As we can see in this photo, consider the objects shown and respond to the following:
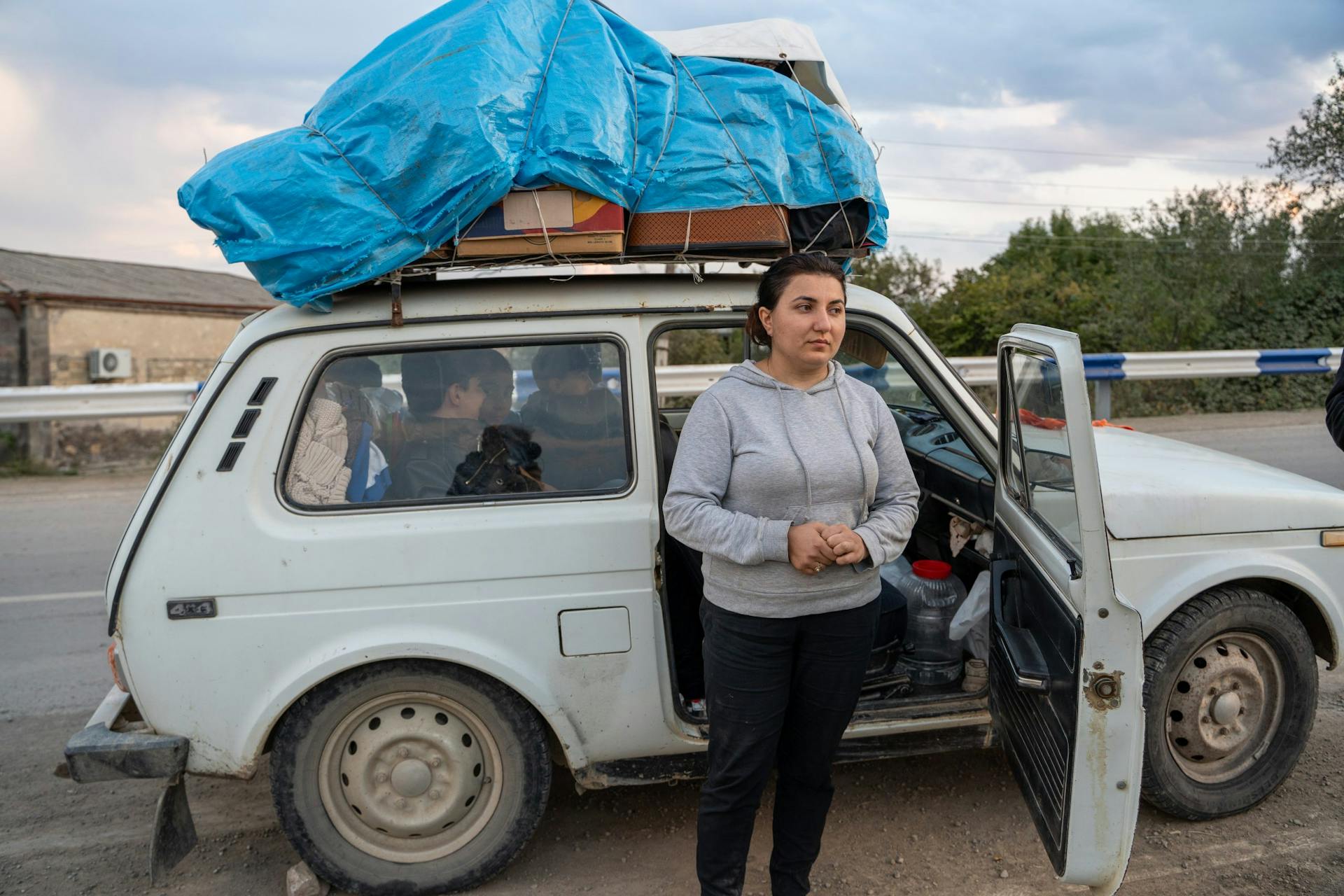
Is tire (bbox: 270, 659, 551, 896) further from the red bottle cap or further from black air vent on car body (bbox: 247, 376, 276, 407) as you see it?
the red bottle cap

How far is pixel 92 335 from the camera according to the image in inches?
690

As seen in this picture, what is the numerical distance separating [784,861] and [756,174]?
205 cm

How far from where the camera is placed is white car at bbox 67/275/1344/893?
289 cm

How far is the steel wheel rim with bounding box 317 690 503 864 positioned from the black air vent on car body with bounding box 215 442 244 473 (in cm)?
82

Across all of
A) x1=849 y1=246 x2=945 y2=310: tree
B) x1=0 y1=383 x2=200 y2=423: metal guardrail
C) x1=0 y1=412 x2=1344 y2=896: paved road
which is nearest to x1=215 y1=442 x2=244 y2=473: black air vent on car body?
x1=0 y1=412 x2=1344 y2=896: paved road

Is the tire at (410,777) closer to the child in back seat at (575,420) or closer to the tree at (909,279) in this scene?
the child in back seat at (575,420)

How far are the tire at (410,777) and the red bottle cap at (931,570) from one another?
56.1 inches

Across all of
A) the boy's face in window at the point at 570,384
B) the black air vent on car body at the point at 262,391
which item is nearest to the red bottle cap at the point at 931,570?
the boy's face in window at the point at 570,384

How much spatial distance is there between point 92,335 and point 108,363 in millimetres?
923

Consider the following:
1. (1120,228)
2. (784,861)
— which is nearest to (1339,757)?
(784,861)

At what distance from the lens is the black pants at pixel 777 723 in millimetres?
2656

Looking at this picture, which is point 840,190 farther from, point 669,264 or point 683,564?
point 683,564

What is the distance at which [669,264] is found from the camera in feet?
10.5

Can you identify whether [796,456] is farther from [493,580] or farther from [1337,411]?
[1337,411]
